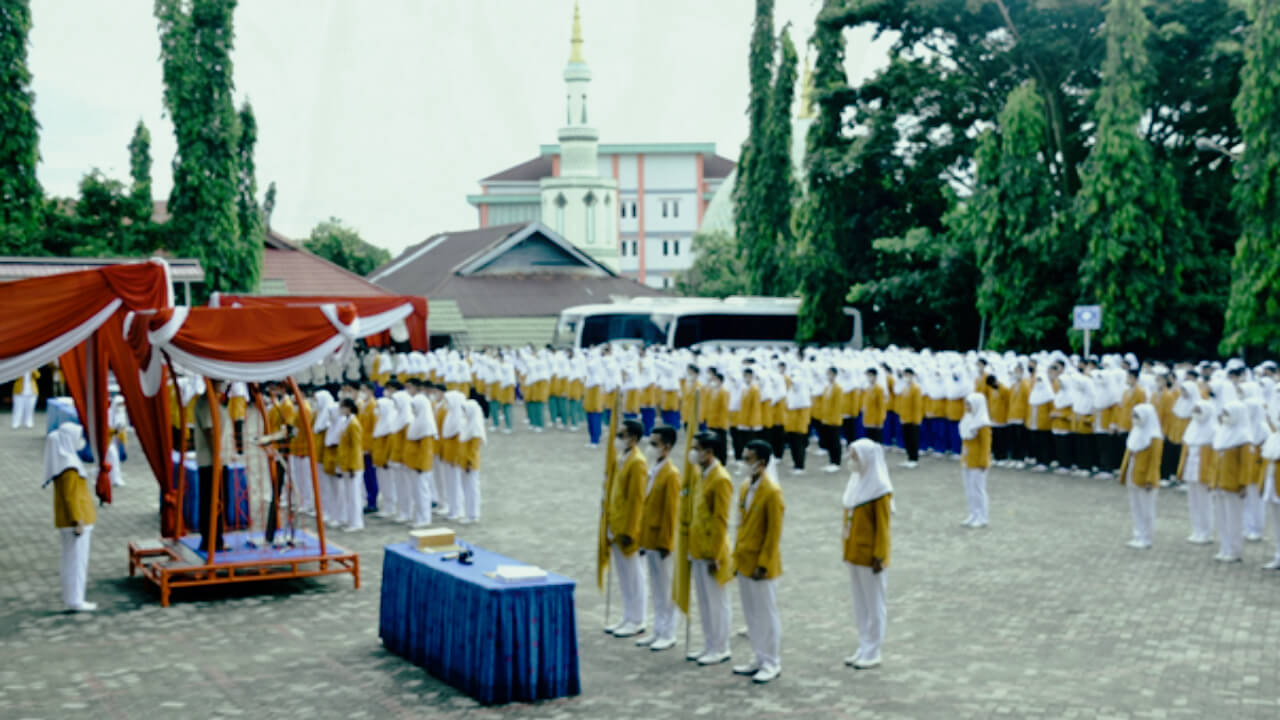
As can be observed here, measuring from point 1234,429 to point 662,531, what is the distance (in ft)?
23.8

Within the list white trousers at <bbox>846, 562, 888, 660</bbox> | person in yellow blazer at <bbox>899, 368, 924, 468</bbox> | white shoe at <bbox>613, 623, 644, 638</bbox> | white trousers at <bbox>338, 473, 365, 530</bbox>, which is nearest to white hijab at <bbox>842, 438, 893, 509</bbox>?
white trousers at <bbox>846, 562, 888, 660</bbox>

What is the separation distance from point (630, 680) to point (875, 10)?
2653cm

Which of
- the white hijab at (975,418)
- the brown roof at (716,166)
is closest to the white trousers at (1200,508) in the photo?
the white hijab at (975,418)

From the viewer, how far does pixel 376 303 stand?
28.2m

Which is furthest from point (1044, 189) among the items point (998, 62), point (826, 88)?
point (826, 88)

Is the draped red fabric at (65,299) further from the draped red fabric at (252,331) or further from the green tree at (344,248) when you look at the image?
the green tree at (344,248)

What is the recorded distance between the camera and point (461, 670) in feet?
29.7

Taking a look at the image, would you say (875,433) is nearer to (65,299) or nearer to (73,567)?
(65,299)

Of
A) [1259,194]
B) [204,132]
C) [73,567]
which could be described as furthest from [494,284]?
[73,567]

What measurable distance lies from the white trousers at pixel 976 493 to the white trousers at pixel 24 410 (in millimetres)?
23312

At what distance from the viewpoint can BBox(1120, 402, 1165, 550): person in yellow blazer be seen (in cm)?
1416

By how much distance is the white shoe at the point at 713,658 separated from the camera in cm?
977

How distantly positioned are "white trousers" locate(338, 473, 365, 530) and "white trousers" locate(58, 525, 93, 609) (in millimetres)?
4413

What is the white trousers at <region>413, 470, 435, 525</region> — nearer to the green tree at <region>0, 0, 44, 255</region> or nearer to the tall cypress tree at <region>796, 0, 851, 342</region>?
the tall cypress tree at <region>796, 0, 851, 342</region>
